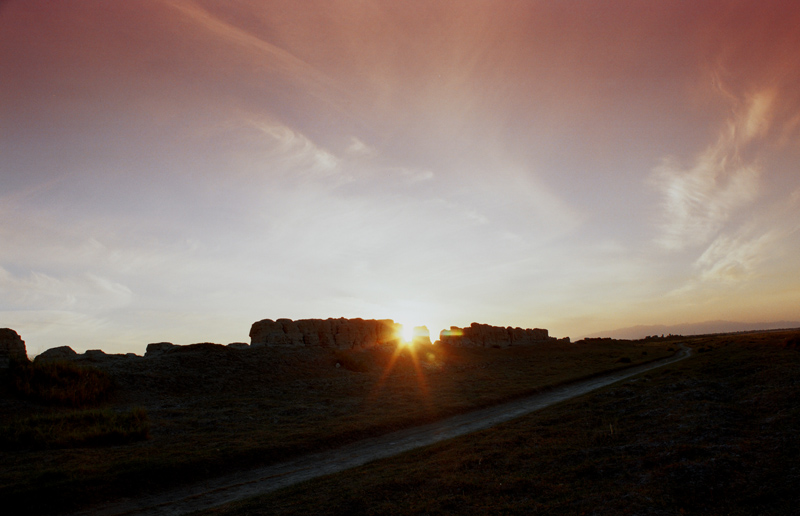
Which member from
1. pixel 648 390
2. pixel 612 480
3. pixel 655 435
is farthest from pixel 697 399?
pixel 612 480

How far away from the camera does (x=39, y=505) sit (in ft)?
42.1

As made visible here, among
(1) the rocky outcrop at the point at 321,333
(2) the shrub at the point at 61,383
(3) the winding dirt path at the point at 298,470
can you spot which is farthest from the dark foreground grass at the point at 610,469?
(1) the rocky outcrop at the point at 321,333

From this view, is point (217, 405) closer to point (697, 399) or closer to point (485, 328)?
point (697, 399)

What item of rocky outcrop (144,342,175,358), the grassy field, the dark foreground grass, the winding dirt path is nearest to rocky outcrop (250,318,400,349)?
the grassy field

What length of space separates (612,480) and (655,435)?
170 inches

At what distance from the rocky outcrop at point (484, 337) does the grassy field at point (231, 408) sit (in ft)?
89.6

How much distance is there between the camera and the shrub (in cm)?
2658

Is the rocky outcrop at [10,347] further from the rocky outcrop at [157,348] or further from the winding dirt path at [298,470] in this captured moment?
the winding dirt path at [298,470]

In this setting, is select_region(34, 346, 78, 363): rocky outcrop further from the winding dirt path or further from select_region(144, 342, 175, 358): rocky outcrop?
the winding dirt path

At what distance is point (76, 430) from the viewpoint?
808 inches

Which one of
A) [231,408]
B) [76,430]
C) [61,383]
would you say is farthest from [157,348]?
[76,430]

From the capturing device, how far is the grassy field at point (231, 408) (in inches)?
601

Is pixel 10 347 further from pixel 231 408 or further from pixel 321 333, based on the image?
pixel 321 333

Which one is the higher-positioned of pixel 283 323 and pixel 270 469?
pixel 283 323
